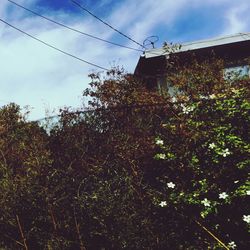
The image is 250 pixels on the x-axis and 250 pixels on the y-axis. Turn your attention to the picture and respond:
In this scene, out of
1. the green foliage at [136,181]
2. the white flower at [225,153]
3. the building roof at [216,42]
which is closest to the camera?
the green foliage at [136,181]

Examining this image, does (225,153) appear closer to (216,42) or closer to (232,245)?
(232,245)

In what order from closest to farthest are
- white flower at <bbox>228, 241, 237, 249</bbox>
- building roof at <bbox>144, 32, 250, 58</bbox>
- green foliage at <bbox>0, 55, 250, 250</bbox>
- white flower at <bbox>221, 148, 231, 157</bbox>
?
white flower at <bbox>228, 241, 237, 249</bbox> < green foliage at <bbox>0, 55, 250, 250</bbox> < white flower at <bbox>221, 148, 231, 157</bbox> < building roof at <bbox>144, 32, 250, 58</bbox>

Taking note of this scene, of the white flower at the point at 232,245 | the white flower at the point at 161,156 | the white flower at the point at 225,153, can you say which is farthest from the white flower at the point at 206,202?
the white flower at the point at 161,156

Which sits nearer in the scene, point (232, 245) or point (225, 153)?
point (232, 245)

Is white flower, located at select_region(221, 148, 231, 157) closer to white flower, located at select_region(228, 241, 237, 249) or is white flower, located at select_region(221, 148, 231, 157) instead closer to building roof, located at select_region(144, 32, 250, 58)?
white flower, located at select_region(228, 241, 237, 249)

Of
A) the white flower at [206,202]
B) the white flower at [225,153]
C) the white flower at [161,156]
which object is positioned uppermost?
the white flower at [225,153]

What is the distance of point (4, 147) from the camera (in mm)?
7355

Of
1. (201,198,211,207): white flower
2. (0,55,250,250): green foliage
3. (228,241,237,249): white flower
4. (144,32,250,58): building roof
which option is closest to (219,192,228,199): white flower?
(0,55,250,250): green foliage

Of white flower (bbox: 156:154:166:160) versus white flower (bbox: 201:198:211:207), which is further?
white flower (bbox: 156:154:166:160)

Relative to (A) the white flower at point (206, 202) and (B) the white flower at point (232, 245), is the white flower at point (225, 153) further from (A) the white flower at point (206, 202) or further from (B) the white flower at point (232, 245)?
(B) the white flower at point (232, 245)

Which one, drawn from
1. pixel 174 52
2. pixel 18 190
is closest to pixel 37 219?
pixel 18 190

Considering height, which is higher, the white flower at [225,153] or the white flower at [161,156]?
the white flower at [225,153]

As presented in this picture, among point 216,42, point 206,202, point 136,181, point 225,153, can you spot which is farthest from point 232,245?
point 216,42

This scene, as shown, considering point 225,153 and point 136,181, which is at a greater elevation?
point 225,153
